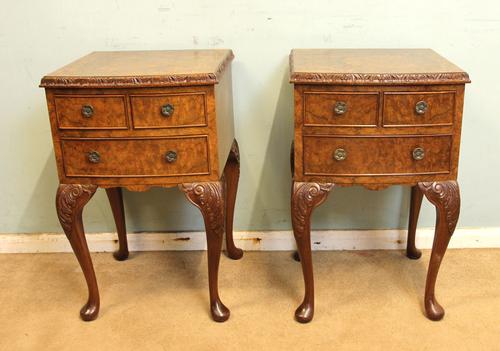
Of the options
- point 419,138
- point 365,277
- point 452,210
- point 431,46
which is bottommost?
point 365,277

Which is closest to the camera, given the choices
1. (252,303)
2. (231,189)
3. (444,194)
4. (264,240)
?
(444,194)

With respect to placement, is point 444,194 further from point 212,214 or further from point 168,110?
point 168,110

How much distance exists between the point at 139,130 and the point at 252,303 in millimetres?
742

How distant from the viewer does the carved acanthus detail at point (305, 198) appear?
1.78 meters

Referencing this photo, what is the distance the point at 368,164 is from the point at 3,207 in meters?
1.54

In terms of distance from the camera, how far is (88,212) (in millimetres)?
2402

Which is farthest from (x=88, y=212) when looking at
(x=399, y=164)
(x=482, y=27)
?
(x=482, y=27)

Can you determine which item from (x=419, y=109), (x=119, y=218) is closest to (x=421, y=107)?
(x=419, y=109)

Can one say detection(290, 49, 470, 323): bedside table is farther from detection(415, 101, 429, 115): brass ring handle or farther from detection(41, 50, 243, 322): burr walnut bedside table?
detection(41, 50, 243, 322): burr walnut bedside table

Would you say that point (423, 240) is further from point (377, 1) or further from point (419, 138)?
point (377, 1)

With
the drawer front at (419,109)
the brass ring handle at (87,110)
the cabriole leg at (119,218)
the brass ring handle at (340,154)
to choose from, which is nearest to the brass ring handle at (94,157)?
the brass ring handle at (87,110)

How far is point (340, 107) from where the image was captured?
5.51 feet

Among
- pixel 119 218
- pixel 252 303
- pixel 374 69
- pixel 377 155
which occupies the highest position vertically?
pixel 374 69

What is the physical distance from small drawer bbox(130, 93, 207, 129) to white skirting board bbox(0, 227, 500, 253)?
0.80 meters
